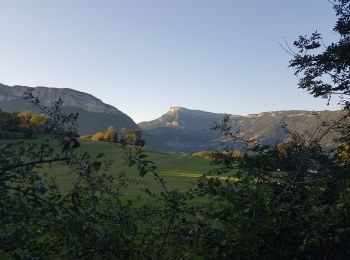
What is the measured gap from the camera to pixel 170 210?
4496 millimetres

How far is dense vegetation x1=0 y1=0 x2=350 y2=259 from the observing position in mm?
3086

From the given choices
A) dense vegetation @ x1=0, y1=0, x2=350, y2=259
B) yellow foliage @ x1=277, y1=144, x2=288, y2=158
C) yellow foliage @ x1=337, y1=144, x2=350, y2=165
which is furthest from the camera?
yellow foliage @ x1=277, y1=144, x2=288, y2=158

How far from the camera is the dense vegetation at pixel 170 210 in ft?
10.1

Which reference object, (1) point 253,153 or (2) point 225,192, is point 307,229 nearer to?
(2) point 225,192

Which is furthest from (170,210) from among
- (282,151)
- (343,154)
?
(343,154)

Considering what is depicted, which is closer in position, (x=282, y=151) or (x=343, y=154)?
(x=343, y=154)

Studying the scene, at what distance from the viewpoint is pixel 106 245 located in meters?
3.84

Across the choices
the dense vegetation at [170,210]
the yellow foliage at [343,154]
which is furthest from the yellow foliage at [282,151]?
the yellow foliage at [343,154]

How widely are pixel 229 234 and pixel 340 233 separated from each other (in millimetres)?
1203

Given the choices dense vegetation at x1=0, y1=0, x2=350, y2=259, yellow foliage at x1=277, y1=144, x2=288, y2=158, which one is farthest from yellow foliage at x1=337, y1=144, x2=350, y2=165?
yellow foliage at x1=277, y1=144, x2=288, y2=158

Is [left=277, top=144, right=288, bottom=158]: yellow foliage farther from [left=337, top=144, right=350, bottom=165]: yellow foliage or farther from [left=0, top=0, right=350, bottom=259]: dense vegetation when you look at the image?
[left=337, top=144, right=350, bottom=165]: yellow foliage

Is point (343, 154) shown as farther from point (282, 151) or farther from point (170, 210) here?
point (170, 210)

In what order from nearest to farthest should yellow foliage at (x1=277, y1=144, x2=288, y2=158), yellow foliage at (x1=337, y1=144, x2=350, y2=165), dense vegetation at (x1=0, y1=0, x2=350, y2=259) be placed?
dense vegetation at (x1=0, y1=0, x2=350, y2=259), yellow foliage at (x1=337, y1=144, x2=350, y2=165), yellow foliage at (x1=277, y1=144, x2=288, y2=158)

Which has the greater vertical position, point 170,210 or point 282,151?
point 282,151
